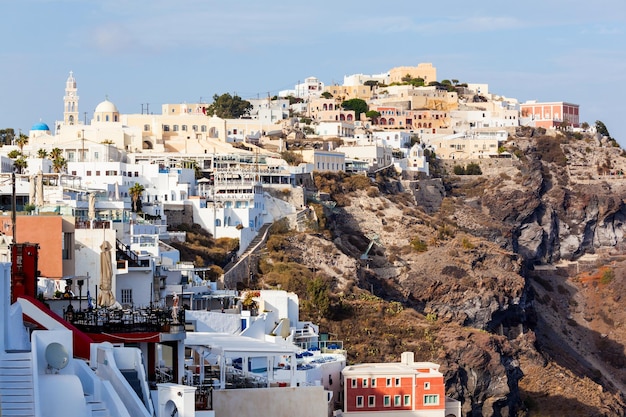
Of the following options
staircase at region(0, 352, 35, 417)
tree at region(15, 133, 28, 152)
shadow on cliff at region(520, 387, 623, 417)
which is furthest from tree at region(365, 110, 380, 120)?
staircase at region(0, 352, 35, 417)

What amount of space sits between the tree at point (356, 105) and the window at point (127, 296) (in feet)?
335

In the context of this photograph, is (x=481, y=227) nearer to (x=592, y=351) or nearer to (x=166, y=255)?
(x=592, y=351)

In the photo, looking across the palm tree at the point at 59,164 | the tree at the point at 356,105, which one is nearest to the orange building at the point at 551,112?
the tree at the point at 356,105

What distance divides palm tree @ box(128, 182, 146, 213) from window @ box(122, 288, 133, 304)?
3303 centimetres

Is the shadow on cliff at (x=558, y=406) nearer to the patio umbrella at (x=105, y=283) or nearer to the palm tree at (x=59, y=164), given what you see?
the palm tree at (x=59, y=164)

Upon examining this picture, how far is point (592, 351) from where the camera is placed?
105 metres

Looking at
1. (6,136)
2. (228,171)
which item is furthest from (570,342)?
(6,136)

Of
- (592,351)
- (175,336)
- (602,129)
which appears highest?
(602,129)

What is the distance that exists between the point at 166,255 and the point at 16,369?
42.2 meters

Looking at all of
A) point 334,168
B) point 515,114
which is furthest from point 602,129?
point 334,168

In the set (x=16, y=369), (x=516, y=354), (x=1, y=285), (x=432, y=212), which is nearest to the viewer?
(x=16, y=369)

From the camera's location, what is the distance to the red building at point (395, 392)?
45.9m

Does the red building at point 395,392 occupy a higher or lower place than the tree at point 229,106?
lower

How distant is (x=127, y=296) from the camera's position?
4194 centimetres
